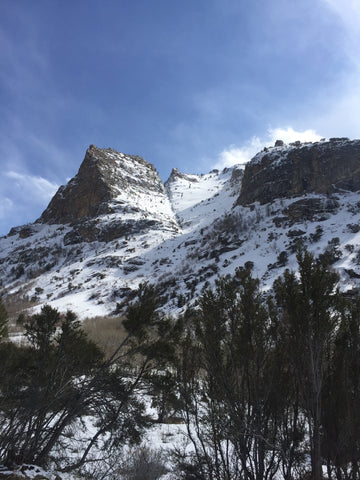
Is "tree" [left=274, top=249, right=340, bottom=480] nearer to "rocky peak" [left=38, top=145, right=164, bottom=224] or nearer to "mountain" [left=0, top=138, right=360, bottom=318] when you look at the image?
"mountain" [left=0, top=138, right=360, bottom=318]

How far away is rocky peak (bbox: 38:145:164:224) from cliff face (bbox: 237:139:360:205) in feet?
109

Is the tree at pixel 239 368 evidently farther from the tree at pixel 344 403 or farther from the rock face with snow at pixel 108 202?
the rock face with snow at pixel 108 202

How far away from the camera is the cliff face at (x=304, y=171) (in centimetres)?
3600

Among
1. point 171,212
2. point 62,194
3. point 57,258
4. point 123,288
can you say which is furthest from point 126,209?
point 123,288

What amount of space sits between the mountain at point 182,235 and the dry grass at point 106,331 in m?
3.02

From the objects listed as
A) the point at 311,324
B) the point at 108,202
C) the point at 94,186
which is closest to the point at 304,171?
the point at 108,202

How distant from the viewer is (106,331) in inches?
763

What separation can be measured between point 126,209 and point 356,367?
54.6m

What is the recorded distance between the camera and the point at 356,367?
4.35m

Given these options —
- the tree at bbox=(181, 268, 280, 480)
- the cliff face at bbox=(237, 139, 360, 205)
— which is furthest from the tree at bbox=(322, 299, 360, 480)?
the cliff face at bbox=(237, 139, 360, 205)

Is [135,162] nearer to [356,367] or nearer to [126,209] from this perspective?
[126,209]

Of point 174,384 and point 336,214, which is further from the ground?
point 336,214

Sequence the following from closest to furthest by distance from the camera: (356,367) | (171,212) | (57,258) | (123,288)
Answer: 1. (356,367)
2. (123,288)
3. (57,258)
4. (171,212)

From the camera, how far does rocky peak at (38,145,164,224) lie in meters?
60.9
